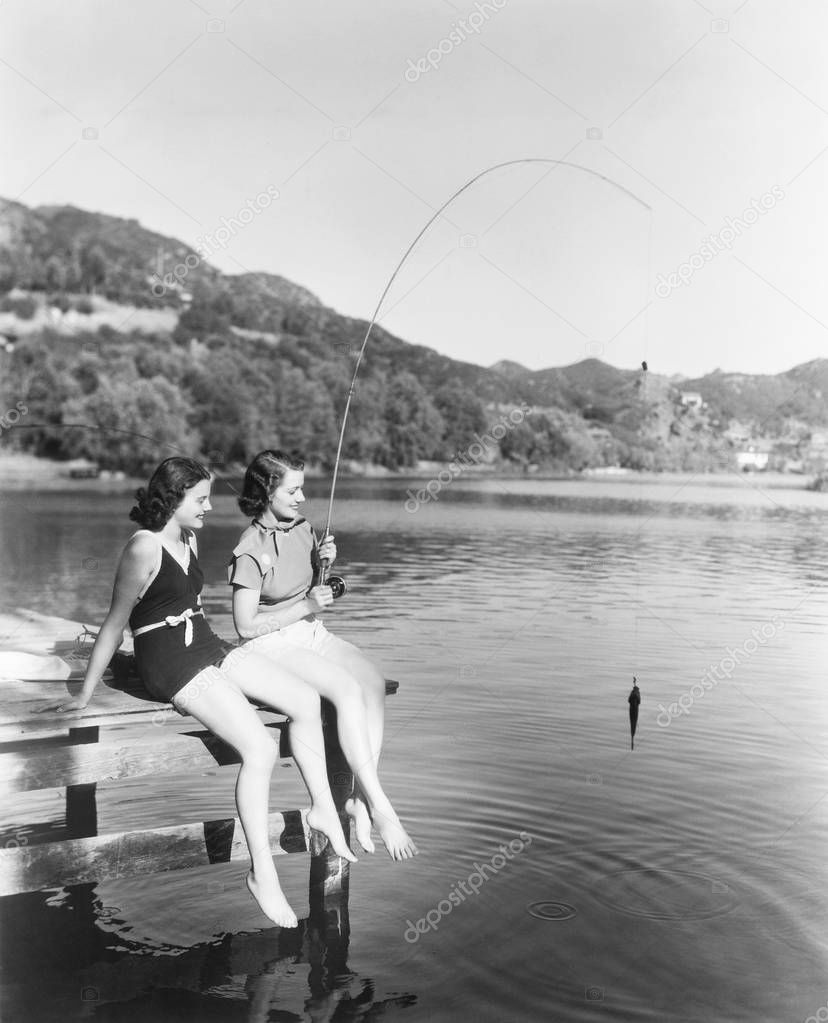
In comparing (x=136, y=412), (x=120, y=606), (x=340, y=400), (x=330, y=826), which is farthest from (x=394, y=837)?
(x=340, y=400)

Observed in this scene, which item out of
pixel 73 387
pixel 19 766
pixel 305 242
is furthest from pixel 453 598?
pixel 305 242

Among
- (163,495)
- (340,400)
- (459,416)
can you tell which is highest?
(340,400)

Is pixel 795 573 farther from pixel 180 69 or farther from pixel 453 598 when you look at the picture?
pixel 180 69

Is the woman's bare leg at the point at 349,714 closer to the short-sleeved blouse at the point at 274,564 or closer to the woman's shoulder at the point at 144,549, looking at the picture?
the short-sleeved blouse at the point at 274,564

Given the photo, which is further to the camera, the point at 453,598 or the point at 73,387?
the point at 73,387

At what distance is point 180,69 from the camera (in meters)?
83.4

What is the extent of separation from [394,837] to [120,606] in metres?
1.32

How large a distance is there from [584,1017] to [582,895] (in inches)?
42.3

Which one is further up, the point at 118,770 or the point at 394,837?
the point at 118,770

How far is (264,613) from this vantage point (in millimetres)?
4910

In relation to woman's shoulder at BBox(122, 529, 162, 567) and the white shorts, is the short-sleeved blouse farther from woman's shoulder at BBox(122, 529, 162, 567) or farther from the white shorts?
woman's shoulder at BBox(122, 529, 162, 567)
